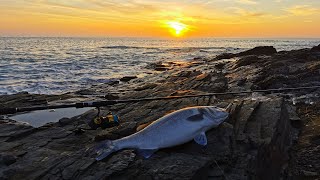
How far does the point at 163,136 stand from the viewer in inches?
185

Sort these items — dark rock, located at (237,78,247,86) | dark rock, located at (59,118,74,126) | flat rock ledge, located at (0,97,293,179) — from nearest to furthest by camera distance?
flat rock ledge, located at (0,97,293,179) → dark rock, located at (59,118,74,126) → dark rock, located at (237,78,247,86)

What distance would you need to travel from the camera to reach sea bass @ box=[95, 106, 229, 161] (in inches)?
185

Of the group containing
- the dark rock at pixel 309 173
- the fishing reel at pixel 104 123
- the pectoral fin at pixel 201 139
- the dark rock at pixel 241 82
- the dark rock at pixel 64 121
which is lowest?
the dark rock at pixel 309 173

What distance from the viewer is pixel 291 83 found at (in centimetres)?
1299

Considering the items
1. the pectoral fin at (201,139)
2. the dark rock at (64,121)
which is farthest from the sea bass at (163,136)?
the dark rock at (64,121)

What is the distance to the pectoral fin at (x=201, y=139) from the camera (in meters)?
4.87

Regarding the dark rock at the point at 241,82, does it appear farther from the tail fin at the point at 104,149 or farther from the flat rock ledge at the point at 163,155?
the tail fin at the point at 104,149

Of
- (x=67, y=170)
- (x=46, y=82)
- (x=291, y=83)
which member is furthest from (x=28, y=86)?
(x=67, y=170)

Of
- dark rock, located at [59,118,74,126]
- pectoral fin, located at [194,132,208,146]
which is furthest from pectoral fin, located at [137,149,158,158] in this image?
dark rock, located at [59,118,74,126]

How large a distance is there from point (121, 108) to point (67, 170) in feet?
14.3

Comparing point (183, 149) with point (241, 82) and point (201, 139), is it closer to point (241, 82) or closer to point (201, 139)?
point (201, 139)

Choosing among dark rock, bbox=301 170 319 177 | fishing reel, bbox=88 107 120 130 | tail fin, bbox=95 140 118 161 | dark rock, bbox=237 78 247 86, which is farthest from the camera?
dark rock, bbox=237 78 247 86

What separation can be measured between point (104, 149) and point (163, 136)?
887 millimetres

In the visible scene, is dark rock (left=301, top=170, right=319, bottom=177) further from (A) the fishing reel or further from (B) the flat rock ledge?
(A) the fishing reel
